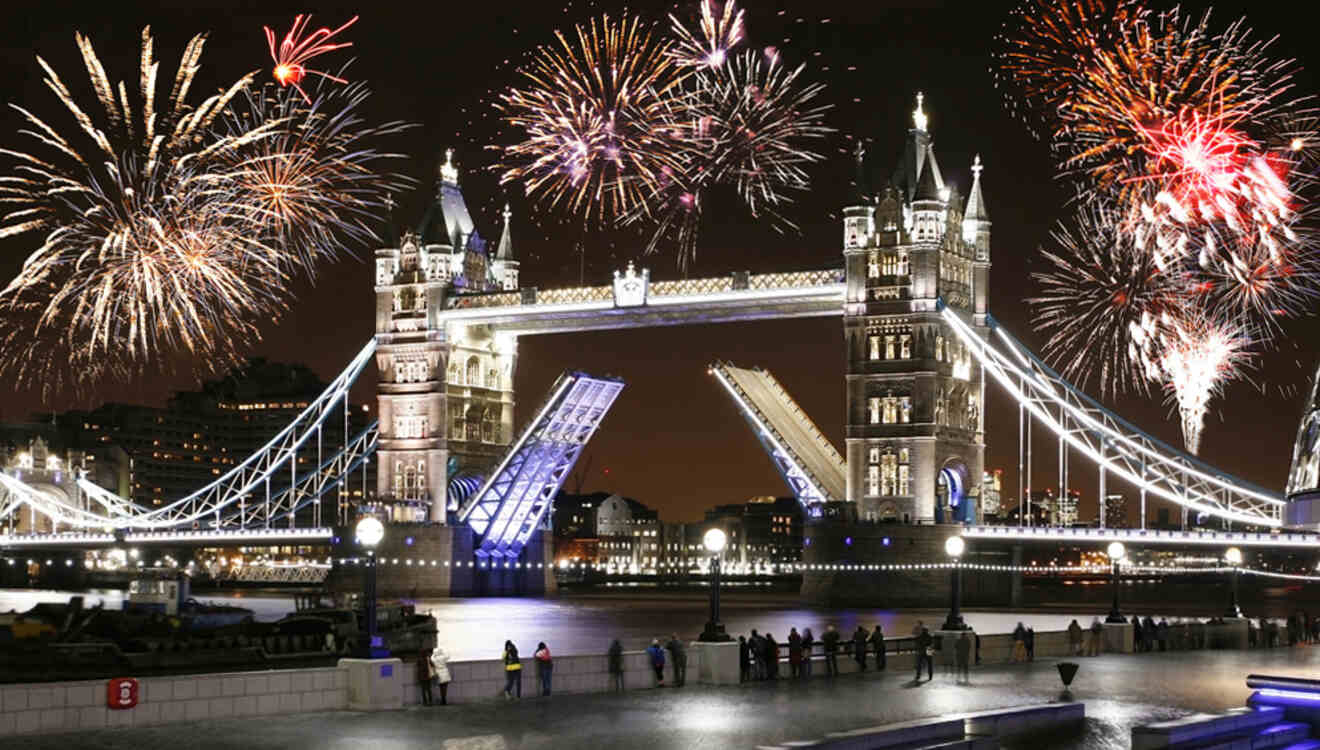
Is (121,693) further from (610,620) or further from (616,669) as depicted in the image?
(610,620)

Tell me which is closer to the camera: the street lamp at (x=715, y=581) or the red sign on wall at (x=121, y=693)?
the red sign on wall at (x=121, y=693)

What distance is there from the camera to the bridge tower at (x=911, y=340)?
8400 cm

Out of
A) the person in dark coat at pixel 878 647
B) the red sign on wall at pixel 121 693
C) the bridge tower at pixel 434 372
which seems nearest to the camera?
the red sign on wall at pixel 121 693

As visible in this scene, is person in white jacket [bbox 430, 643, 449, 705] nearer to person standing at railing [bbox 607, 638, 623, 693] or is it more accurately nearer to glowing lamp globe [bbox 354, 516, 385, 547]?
glowing lamp globe [bbox 354, 516, 385, 547]

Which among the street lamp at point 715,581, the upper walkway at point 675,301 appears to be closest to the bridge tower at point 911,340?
the upper walkway at point 675,301

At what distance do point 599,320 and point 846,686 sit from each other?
5742 cm

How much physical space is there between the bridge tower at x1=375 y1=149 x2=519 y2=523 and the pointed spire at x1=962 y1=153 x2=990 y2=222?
25.8 metres

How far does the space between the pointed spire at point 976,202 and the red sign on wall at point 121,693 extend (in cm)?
6638

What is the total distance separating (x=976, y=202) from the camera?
88.2 meters

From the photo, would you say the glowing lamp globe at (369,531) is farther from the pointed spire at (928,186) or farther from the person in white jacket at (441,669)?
the pointed spire at (928,186)

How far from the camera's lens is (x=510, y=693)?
3069 centimetres

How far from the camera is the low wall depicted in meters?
24.5

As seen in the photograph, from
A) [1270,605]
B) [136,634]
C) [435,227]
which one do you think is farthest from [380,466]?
[136,634]

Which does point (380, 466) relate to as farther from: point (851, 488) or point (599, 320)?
point (851, 488)
